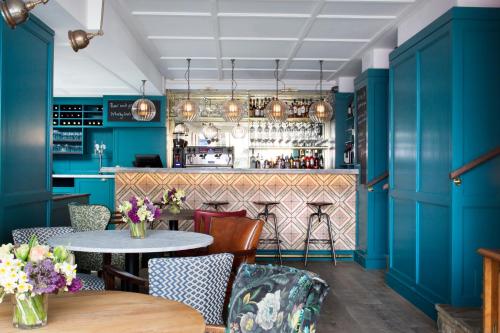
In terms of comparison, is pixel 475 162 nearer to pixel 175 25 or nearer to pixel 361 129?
pixel 361 129

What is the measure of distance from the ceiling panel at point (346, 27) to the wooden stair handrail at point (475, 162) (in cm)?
245

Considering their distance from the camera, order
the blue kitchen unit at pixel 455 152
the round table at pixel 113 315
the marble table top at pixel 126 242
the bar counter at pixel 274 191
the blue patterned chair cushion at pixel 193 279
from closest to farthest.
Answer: the round table at pixel 113 315 → the blue patterned chair cushion at pixel 193 279 → the marble table top at pixel 126 242 → the blue kitchen unit at pixel 455 152 → the bar counter at pixel 274 191

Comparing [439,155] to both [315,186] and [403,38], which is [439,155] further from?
[315,186]

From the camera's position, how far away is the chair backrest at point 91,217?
4758 mm

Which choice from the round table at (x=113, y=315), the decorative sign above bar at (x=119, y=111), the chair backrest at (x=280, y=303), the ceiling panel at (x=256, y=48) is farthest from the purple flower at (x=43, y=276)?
the decorative sign above bar at (x=119, y=111)

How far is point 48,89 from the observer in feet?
16.2

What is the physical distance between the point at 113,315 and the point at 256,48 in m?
5.91

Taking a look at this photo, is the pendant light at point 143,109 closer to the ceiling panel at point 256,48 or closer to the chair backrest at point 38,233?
the ceiling panel at point 256,48

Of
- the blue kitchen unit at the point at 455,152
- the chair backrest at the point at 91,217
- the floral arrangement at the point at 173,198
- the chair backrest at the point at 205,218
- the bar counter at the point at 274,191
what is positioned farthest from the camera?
the bar counter at the point at 274,191

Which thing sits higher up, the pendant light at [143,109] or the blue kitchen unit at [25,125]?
the pendant light at [143,109]

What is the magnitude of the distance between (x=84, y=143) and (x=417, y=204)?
28.0 feet

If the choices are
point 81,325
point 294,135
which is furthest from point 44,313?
point 294,135

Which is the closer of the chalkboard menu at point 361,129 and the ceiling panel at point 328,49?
the ceiling panel at point 328,49

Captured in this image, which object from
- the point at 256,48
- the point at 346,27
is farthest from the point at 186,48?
the point at 346,27
